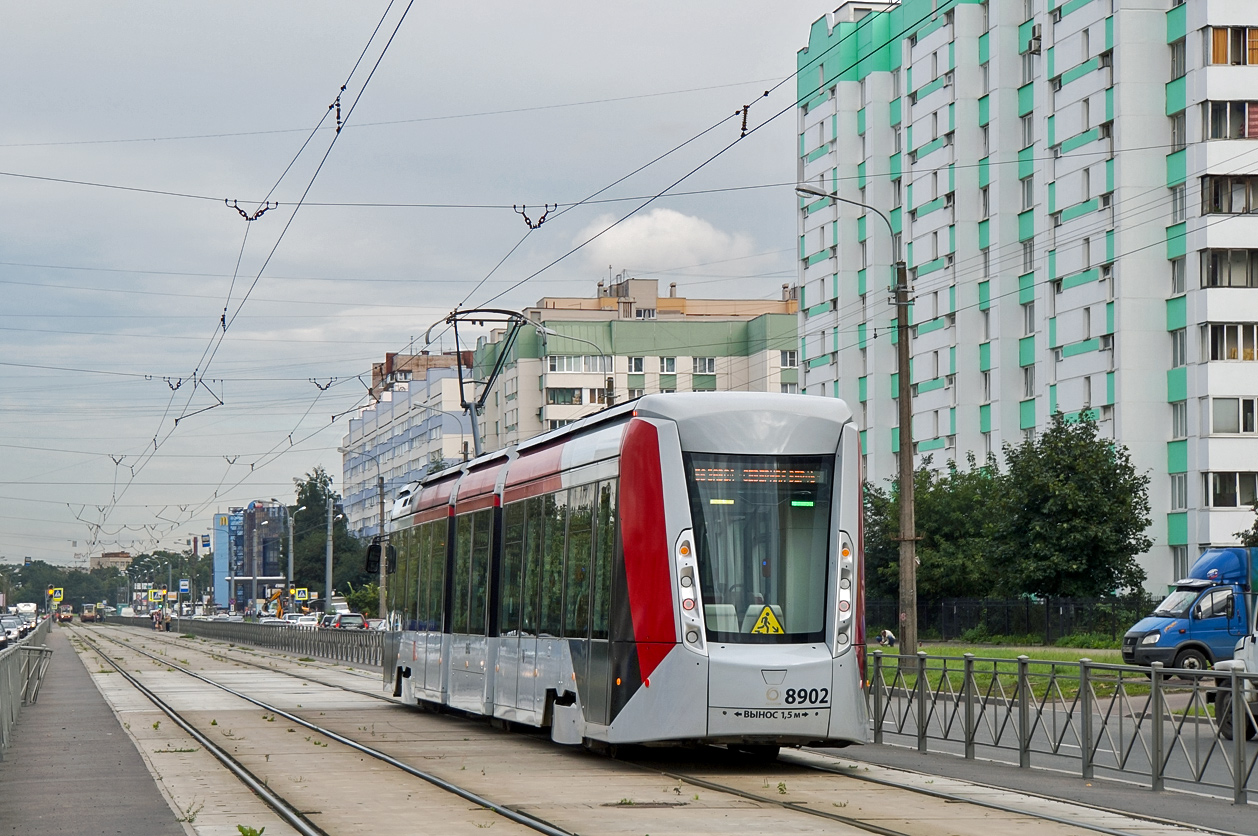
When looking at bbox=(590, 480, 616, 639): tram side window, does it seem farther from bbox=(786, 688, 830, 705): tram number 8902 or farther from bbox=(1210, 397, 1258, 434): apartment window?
bbox=(1210, 397, 1258, 434): apartment window

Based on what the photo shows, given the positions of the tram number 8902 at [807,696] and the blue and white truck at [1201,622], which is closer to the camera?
the tram number 8902 at [807,696]

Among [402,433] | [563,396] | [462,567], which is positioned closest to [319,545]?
[402,433]

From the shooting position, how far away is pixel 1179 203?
5409 centimetres

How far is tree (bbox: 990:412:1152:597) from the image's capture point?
4659 cm

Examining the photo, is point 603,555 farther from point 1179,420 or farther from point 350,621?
point 350,621

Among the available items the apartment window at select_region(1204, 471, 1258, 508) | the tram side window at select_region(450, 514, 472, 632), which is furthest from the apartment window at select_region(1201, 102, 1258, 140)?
the tram side window at select_region(450, 514, 472, 632)

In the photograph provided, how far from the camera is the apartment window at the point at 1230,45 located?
2085 inches

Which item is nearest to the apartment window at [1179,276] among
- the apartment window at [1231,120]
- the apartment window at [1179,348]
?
the apartment window at [1179,348]

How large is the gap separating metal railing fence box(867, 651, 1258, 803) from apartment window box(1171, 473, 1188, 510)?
3801 cm

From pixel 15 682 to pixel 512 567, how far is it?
777cm

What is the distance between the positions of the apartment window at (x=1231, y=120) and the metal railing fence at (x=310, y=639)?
96.3ft

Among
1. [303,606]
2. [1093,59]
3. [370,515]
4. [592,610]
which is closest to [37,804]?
[592,610]

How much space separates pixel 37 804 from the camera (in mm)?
12883

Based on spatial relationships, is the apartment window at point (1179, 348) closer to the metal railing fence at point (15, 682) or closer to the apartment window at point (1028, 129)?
the apartment window at point (1028, 129)
